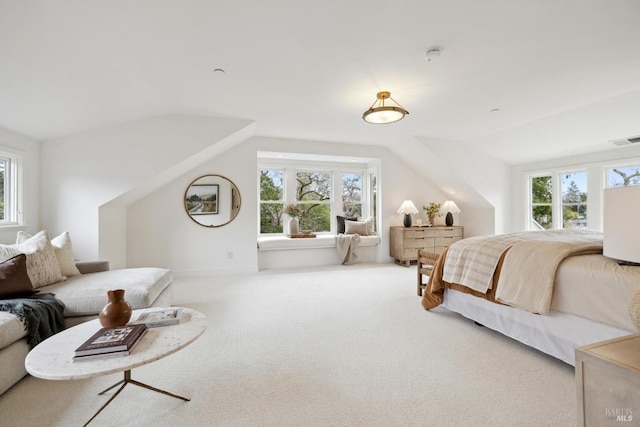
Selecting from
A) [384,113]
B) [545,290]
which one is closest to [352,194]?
[384,113]

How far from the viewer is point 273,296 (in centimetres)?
359

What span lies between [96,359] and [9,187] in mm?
3234

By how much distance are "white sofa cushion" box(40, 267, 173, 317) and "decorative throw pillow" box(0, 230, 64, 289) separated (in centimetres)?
8

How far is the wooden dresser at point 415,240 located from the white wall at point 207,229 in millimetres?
1689

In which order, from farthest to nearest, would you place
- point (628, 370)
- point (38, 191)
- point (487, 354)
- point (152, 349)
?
point (38, 191), point (487, 354), point (152, 349), point (628, 370)

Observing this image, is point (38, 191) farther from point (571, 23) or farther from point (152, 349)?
point (571, 23)

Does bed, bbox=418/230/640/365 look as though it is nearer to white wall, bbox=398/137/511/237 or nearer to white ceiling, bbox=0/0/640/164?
white ceiling, bbox=0/0/640/164

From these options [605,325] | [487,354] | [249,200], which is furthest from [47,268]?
[605,325]

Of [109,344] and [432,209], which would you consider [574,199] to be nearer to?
[432,209]

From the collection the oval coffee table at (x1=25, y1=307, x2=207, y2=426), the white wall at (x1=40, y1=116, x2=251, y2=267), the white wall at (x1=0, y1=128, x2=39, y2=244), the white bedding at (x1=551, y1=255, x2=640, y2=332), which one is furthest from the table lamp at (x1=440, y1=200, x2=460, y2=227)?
the white wall at (x1=0, y1=128, x2=39, y2=244)

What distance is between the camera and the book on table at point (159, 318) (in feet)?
5.39

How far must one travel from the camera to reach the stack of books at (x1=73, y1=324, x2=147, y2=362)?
1296 mm

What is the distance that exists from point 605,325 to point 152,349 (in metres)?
2.53

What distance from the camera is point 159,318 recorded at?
1.69m
